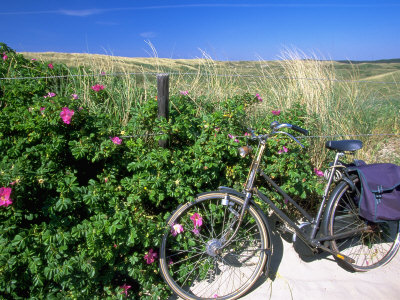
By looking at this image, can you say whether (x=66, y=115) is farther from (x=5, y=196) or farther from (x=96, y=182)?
(x=5, y=196)

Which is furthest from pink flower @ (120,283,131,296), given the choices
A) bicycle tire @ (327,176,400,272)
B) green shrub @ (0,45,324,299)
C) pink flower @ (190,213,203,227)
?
bicycle tire @ (327,176,400,272)

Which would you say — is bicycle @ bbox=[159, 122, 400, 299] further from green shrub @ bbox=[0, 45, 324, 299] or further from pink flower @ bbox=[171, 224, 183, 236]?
green shrub @ bbox=[0, 45, 324, 299]

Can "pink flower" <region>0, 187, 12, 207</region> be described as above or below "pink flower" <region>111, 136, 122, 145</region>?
below

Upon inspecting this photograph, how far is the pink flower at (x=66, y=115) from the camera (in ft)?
8.36

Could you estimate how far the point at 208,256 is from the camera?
2.94m

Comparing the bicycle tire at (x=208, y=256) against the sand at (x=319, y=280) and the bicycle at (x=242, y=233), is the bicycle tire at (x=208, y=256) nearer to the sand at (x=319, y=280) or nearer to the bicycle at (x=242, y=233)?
the bicycle at (x=242, y=233)

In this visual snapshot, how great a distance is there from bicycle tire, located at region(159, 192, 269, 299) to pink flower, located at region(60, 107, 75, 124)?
1.14 metres

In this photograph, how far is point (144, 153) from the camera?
2895 millimetres

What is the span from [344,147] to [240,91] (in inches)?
95.8

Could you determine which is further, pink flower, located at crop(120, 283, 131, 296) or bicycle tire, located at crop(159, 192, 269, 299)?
bicycle tire, located at crop(159, 192, 269, 299)

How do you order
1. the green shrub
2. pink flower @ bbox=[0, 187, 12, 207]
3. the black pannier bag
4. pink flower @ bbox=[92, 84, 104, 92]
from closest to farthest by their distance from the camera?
pink flower @ bbox=[0, 187, 12, 207], the green shrub, the black pannier bag, pink flower @ bbox=[92, 84, 104, 92]

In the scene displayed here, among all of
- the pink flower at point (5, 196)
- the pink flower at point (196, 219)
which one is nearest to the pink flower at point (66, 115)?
the pink flower at point (5, 196)

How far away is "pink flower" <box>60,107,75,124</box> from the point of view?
8.36ft

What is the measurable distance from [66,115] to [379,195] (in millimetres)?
2708
